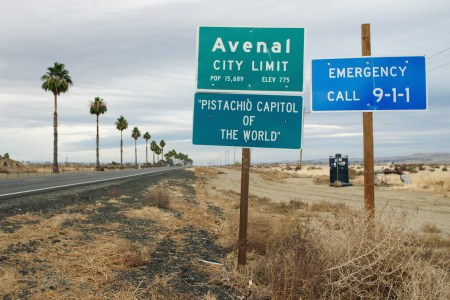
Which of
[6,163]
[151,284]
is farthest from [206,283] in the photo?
[6,163]

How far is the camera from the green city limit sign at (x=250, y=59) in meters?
6.03

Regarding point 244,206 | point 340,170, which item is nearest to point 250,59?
point 244,206

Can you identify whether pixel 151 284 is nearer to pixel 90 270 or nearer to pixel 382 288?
pixel 90 270

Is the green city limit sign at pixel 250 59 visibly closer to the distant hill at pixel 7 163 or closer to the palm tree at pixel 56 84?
the palm tree at pixel 56 84

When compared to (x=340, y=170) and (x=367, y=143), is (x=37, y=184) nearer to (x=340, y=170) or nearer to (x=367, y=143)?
(x=367, y=143)

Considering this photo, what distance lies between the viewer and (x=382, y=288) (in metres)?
4.67

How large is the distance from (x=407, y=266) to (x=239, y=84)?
3316mm

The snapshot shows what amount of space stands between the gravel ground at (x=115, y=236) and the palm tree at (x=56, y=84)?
1571 inches

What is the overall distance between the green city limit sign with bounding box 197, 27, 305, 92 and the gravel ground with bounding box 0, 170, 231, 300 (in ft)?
9.35

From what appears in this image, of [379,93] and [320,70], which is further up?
[320,70]

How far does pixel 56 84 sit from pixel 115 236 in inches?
1854

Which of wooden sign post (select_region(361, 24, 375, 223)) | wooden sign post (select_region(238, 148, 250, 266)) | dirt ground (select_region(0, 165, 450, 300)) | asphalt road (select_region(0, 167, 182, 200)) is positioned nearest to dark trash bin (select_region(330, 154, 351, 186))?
asphalt road (select_region(0, 167, 182, 200))

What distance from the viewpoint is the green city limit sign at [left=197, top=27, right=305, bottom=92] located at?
6027 millimetres

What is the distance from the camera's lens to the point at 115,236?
825 centimetres
